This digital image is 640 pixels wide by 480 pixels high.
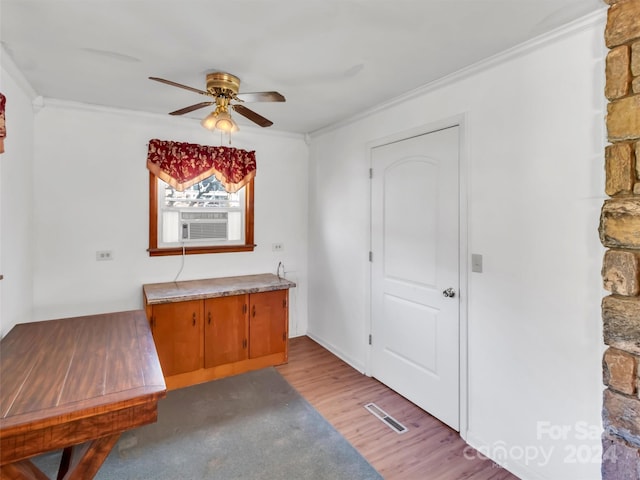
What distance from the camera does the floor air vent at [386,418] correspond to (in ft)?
7.85

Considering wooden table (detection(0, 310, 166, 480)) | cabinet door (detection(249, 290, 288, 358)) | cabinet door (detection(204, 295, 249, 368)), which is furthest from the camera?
cabinet door (detection(249, 290, 288, 358))

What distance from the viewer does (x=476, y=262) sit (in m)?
2.17

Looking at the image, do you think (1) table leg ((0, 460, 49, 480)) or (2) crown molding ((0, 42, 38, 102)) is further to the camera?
(2) crown molding ((0, 42, 38, 102))

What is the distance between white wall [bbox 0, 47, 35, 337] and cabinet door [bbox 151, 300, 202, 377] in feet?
2.96

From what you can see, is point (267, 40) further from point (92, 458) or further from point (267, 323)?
point (267, 323)

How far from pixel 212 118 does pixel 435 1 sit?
1.42 metres

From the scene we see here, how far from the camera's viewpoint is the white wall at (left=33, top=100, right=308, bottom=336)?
288 centimetres

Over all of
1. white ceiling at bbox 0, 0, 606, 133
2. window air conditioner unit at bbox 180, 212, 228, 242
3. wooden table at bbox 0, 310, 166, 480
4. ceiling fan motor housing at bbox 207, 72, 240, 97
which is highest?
white ceiling at bbox 0, 0, 606, 133

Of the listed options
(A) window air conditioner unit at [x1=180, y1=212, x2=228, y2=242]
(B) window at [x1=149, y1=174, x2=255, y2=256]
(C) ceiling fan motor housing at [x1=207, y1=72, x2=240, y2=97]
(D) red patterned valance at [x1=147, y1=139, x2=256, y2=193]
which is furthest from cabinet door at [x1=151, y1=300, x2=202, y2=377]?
(C) ceiling fan motor housing at [x1=207, y1=72, x2=240, y2=97]

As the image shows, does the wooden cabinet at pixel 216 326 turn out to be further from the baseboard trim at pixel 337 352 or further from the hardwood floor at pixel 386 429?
the baseboard trim at pixel 337 352

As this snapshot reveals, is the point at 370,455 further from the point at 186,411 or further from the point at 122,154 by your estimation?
the point at 122,154

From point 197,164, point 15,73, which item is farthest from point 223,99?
point 15,73

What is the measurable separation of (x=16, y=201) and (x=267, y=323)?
2147 millimetres

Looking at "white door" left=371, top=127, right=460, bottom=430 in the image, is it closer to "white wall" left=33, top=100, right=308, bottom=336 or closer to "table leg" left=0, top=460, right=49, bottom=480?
"white wall" left=33, top=100, right=308, bottom=336
